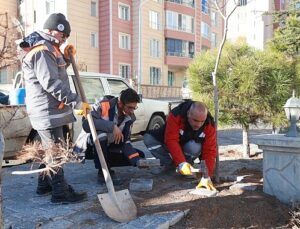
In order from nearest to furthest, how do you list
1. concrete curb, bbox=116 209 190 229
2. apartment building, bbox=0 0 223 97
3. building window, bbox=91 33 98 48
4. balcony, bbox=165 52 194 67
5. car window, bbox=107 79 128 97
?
concrete curb, bbox=116 209 190 229 < car window, bbox=107 79 128 97 < apartment building, bbox=0 0 223 97 < building window, bbox=91 33 98 48 < balcony, bbox=165 52 194 67

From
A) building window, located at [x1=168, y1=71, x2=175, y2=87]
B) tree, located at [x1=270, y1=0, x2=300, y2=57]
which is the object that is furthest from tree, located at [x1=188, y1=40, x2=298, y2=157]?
building window, located at [x1=168, y1=71, x2=175, y2=87]

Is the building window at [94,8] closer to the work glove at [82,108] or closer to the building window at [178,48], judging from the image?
the building window at [178,48]

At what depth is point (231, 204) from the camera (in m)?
3.54

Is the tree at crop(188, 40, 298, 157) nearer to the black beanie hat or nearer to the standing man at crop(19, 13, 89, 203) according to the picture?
the standing man at crop(19, 13, 89, 203)

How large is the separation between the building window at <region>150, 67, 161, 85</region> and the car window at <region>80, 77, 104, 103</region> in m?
25.6

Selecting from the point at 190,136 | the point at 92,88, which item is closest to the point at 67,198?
the point at 190,136

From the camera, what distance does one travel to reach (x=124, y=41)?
30.8 metres

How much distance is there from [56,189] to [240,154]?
142 inches

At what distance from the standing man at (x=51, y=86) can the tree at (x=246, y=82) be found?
2520mm

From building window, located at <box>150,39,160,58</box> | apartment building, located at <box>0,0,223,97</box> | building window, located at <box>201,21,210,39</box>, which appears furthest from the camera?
building window, located at <box>201,21,210,39</box>

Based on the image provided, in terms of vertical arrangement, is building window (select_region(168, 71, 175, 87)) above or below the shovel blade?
above

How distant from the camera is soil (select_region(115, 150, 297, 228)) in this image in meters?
3.28

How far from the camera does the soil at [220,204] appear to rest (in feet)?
10.8

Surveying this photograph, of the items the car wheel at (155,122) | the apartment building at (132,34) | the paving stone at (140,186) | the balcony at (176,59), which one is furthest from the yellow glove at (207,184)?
the balcony at (176,59)
